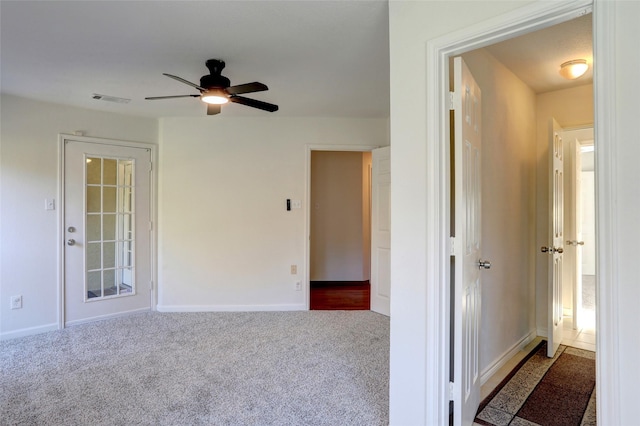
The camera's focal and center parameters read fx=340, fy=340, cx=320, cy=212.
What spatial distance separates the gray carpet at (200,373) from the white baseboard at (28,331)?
0.13 meters

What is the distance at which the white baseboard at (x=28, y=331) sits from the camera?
3.33 meters

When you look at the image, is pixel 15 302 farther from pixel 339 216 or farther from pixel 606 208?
pixel 606 208

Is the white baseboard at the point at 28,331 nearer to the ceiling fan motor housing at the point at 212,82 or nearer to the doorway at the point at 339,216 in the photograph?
the ceiling fan motor housing at the point at 212,82

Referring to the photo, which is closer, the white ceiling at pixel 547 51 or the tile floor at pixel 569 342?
the white ceiling at pixel 547 51

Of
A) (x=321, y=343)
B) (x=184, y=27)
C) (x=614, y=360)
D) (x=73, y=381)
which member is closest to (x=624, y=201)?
(x=614, y=360)

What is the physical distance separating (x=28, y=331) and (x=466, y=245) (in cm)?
423

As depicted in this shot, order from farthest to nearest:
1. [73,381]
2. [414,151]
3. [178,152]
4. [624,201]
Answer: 1. [178,152]
2. [73,381]
3. [414,151]
4. [624,201]

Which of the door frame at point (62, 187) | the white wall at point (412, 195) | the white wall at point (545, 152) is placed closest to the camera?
the white wall at point (412, 195)

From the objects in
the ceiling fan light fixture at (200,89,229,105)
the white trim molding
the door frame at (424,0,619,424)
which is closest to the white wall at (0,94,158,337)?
the ceiling fan light fixture at (200,89,229,105)

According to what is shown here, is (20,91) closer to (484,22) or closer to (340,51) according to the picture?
(340,51)

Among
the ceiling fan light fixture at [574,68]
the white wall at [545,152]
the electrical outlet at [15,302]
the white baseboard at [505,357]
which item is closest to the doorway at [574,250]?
the white wall at [545,152]

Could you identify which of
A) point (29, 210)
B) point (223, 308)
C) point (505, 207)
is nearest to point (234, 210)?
point (223, 308)

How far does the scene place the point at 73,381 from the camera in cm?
247

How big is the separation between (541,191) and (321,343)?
2572 millimetres
